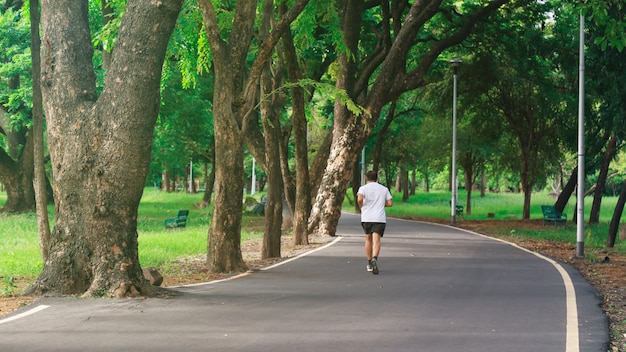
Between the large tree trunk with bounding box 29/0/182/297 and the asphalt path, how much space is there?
70 centimetres

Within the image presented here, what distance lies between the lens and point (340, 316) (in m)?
9.85

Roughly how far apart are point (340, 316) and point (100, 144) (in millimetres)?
4236

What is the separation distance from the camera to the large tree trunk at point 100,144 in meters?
11.4

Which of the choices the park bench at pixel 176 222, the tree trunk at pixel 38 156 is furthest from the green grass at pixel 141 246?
the tree trunk at pixel 38 156

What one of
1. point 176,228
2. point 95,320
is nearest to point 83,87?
point 95,320

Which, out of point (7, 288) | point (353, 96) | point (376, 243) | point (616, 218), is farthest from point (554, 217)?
point (7, 288)

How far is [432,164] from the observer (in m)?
60.5

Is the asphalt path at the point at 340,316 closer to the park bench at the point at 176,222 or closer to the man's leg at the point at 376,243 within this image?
the man's leg at the point at 376,243

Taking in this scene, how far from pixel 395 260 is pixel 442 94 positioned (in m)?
24.1

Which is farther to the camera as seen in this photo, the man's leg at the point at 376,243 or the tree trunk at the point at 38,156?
the man's leg at the point at 376,243

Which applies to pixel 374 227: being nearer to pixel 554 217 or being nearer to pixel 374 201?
pixel 374 201

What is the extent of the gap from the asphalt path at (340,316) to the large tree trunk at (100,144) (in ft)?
2.28

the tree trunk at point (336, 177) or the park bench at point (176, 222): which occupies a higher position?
the tree trunk at point (336, 177)

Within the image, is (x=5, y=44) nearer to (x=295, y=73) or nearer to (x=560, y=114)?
(x=295, y=73)
